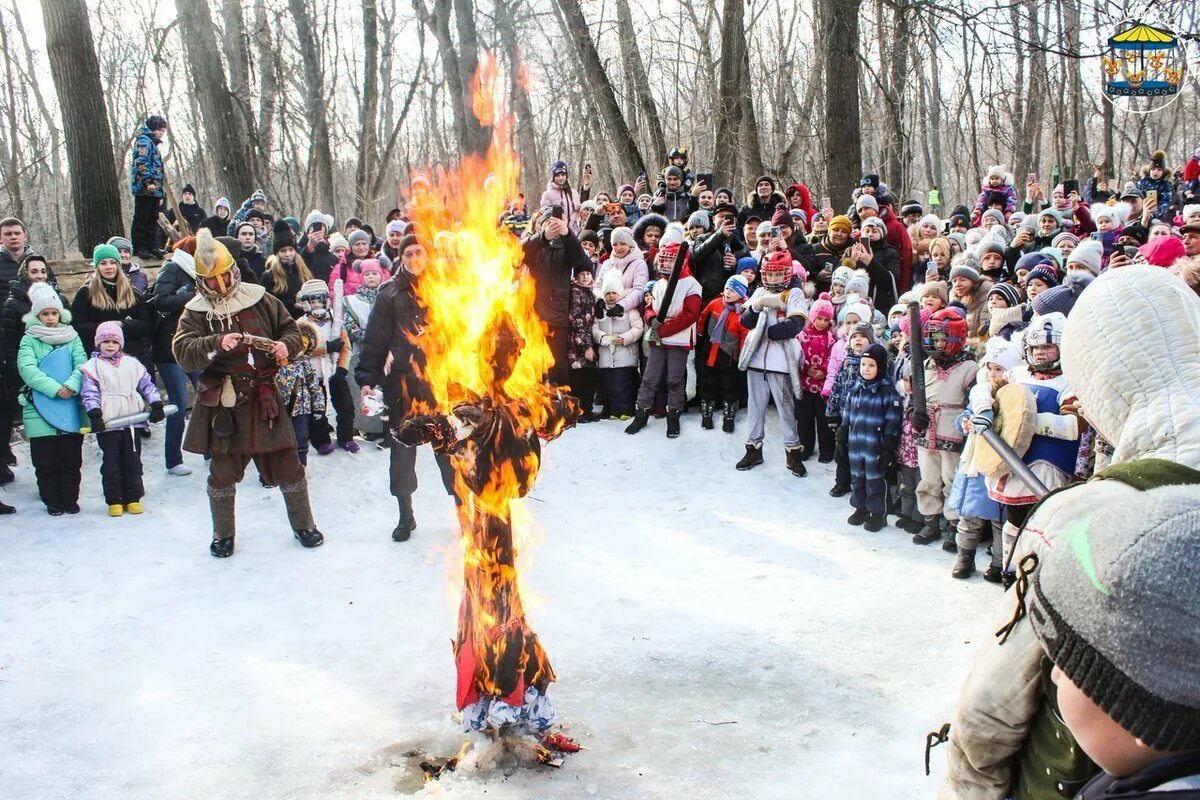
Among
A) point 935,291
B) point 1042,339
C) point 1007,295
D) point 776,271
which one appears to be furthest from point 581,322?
point 1042,339

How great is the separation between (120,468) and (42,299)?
1.57 meters

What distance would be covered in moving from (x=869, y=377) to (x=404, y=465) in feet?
12.7

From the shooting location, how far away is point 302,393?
8625 mm

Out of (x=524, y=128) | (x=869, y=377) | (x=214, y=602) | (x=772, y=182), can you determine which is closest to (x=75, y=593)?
(x=214, y=602)

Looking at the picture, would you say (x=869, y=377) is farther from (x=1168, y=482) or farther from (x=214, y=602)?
A: (x=1168, y=482)

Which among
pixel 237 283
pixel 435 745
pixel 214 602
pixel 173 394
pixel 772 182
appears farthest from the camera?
pixel 772 182

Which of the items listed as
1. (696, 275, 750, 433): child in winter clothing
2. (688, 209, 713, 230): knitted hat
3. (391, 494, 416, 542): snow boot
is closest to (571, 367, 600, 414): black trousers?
(696, 275, 750, 433): child in winter clothing

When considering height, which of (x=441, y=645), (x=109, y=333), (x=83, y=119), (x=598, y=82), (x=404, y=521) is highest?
(x=598, y=82)

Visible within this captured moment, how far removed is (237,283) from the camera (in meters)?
6.91

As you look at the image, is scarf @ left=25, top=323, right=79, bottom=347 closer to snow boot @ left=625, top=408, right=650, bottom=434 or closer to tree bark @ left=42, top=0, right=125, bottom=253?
tree bark @ left=42, top=0, right=125, bottom=253

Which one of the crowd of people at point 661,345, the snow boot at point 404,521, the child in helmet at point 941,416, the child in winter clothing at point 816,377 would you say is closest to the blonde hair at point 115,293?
the crowd of people at point 661,345

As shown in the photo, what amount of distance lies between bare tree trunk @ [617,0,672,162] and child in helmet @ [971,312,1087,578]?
1255cm

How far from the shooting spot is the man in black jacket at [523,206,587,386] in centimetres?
951

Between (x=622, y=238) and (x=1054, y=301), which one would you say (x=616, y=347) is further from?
(x=1054, y=301)
